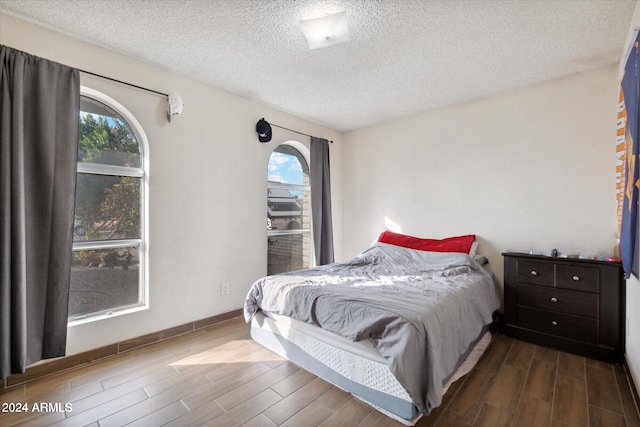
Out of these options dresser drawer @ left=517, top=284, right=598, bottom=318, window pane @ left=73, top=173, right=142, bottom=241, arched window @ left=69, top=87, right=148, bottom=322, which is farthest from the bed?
window pane @ left=73, top=173, right=142, bottom=241

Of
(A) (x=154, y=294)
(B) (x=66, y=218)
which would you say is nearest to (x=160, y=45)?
(B) (x=66, y=218)

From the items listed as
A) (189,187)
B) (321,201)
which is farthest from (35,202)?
(321,201)

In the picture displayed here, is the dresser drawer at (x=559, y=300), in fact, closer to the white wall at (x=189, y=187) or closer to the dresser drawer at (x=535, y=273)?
the dresser drawer at (x=535, y=273)

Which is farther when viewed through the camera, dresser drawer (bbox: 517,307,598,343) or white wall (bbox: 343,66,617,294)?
white wall (bbox: 343,66,617,294)

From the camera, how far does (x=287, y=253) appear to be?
156 inches

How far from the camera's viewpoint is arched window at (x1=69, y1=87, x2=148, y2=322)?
228 cm

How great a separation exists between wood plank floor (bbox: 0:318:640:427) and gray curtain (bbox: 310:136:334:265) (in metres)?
1.92

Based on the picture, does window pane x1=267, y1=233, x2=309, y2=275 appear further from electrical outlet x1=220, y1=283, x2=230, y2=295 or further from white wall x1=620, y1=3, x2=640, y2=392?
white wall x1=620, y1=3, x2=640, y2=392

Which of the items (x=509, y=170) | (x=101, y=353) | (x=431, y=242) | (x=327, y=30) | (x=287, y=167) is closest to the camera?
(x=327, y=30)

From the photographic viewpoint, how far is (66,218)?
204cm

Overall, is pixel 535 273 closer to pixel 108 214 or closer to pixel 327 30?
pixel 327 30

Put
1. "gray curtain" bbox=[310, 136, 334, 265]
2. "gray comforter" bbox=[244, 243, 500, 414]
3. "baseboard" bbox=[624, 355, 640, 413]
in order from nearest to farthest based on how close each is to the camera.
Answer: "gray comforter" bbox=[244, 243, 500, 414] → "baseboard" bbox=[624, 355, 640, 413] → "gray curtain" bbox=[310, 136, 334, 265]

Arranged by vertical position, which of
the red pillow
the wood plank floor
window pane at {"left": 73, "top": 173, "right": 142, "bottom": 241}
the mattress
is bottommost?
the wood plank floor

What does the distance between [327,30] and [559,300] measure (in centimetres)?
290
